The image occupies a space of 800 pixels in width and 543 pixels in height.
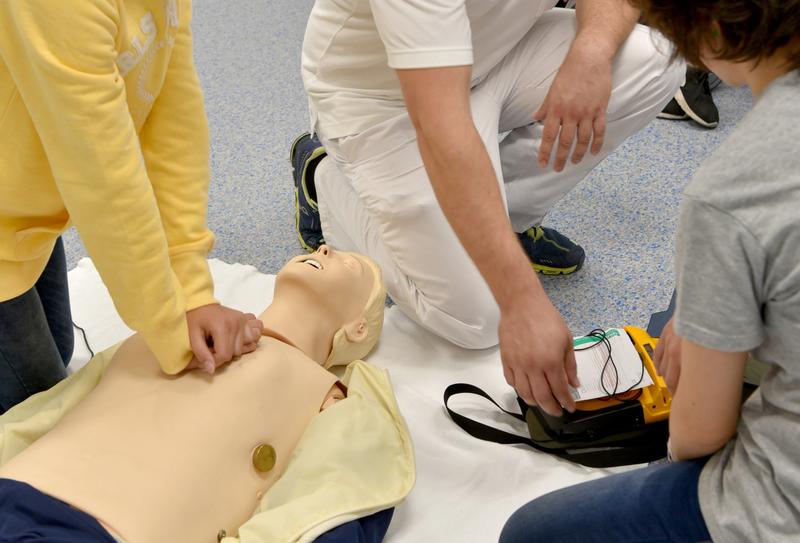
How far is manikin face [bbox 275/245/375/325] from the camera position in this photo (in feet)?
4.47

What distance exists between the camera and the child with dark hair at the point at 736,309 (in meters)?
0.67

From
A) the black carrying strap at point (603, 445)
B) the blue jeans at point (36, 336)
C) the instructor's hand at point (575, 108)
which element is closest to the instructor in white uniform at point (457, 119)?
the instructor's hand at point (575, 108)

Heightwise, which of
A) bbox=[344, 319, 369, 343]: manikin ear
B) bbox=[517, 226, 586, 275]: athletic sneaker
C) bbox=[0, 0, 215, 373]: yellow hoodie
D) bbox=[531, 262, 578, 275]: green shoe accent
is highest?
bbox=[0, 0, 215, 373]: yellow hoodie

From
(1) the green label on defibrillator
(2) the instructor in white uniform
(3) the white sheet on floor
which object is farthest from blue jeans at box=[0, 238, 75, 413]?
(1) the green label on defibrillator

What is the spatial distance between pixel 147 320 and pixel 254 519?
301 mm

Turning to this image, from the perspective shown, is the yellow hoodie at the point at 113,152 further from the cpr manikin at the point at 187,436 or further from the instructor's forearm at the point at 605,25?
the instructor's forearm at the point at 605,25

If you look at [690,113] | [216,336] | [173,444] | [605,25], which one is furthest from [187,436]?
[690,113]

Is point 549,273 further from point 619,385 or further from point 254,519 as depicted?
point 254,519

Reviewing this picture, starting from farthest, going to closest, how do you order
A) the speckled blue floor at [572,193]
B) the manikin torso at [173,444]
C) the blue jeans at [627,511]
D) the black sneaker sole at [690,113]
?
1. the black sneaker sole at [690,113]
2. the speckled blue floor at [572,193]
3. the manikin torso at [173,444]
4. the blue jeans at [627,511]

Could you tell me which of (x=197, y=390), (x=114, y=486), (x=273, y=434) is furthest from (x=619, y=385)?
(x=114, y=486)

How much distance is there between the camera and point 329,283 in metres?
1.38

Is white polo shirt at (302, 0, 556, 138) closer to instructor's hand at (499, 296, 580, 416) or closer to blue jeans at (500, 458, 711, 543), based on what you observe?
instructor's hand at (499, 296, 580, 416)

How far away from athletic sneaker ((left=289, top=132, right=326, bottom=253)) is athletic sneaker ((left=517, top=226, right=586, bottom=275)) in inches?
18.4

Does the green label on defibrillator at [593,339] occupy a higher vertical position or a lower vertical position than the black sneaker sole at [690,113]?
higher
